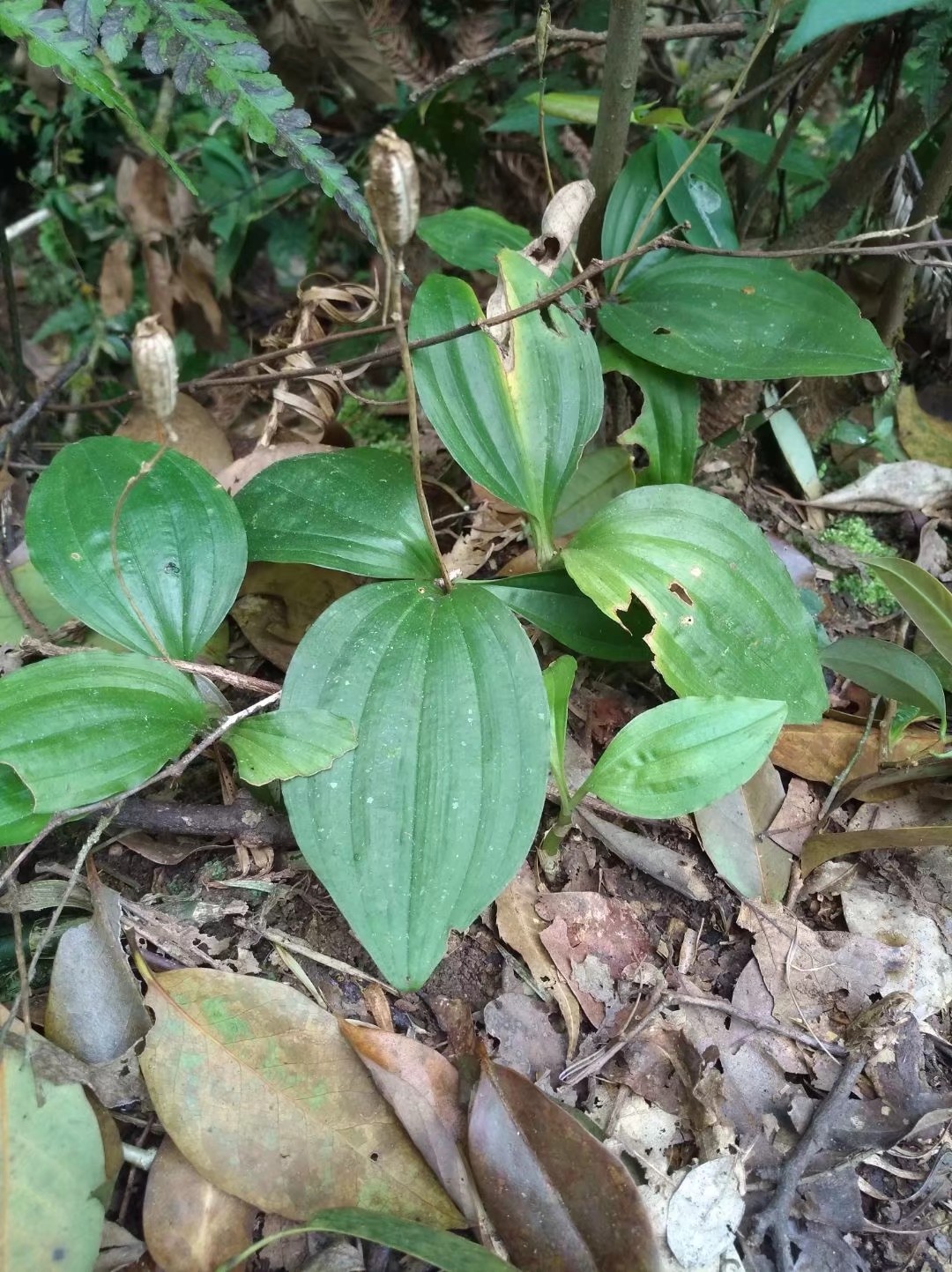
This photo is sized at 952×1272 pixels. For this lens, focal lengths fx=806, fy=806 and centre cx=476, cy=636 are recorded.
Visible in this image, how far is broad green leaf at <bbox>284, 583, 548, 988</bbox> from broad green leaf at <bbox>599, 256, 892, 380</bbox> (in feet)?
1.75

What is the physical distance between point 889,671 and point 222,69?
1.10m

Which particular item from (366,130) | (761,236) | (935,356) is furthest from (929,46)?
(366,130)

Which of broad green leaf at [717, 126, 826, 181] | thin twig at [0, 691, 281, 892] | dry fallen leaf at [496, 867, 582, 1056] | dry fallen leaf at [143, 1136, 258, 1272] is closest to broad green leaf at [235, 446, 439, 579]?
thin twig at [0, 691, 281, 892]

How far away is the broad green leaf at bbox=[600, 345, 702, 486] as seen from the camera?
1259 mm

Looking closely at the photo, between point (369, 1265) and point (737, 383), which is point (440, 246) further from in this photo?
point (369, 1265)

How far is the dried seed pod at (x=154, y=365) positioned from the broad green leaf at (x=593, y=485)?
0.63m

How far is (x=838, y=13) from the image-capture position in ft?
2.43

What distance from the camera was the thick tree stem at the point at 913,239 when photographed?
4.28 ft

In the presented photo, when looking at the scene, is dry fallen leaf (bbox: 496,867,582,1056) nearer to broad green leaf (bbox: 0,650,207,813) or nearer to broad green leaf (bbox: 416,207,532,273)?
broad green leaf (bbox: 0,650,207,813)

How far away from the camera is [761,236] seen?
1.62 metres

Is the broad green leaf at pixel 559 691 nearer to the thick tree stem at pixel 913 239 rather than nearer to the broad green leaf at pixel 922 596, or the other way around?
the broad green leaf at pixel 922 596

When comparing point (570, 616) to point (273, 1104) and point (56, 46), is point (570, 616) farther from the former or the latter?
point (56, 46)

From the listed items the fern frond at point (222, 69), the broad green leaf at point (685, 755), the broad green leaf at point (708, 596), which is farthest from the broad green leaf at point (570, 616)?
the fern frond at point (222, 69)

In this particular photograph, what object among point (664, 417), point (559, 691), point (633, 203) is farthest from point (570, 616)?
point (633, 203)
